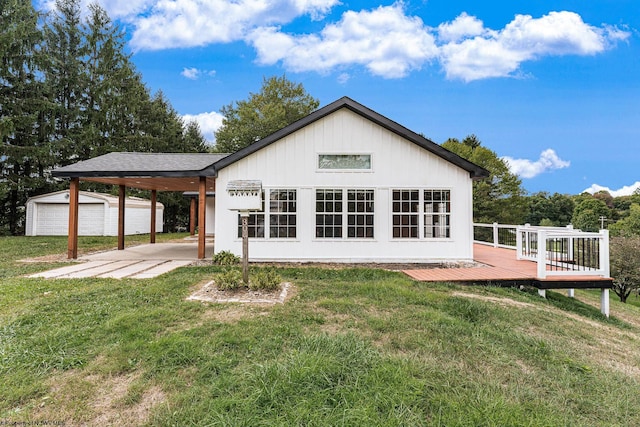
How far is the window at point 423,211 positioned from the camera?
8.97m

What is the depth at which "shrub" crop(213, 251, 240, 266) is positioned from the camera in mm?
8481

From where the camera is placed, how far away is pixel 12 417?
2.28 m

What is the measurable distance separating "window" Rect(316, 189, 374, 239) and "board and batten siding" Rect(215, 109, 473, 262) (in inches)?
5.8

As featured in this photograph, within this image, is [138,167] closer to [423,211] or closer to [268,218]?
[268,218]

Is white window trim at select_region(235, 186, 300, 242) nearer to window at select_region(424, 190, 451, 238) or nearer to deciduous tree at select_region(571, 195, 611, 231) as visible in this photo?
window at select_region(424, 190, 451, 238)

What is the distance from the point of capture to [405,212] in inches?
354

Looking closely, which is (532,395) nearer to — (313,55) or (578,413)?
(578,413)

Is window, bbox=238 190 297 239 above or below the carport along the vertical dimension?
below

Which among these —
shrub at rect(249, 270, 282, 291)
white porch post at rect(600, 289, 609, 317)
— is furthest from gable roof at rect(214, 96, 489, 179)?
shrub at rect(249, 270, 282, 291)

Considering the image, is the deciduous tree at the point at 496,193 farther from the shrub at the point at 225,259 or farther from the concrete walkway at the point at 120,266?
the concrete walkway at the point at 120,266

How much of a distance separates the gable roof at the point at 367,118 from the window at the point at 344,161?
1.04 m

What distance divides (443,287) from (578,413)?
382cm

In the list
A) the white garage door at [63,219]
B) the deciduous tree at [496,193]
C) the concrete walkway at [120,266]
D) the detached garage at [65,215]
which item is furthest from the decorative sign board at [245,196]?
the deciduous tree at [496,193]

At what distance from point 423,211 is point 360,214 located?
182 cm
